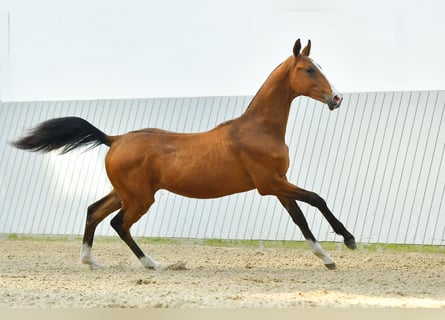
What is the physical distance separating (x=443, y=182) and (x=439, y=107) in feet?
2.71

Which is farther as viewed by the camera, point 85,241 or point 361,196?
point 361,196

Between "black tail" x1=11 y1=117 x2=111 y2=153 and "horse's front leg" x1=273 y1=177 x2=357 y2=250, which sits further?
"black tail" x1=11 y1=117 x2=111 y2=153

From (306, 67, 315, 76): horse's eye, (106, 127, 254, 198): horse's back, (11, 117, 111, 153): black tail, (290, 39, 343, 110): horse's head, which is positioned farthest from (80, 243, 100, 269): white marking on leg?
(306, 67, 315, 76): horse's eye

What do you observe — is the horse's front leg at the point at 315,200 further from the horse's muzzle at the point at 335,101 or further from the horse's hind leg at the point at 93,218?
the horse's hind leg at the point at 93,218

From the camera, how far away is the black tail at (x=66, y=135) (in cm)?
752

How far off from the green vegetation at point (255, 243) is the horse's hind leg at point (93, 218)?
2.68 metres

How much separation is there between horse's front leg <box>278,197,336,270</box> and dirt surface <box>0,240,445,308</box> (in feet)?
0.35

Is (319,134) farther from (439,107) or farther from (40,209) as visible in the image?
(40,209)

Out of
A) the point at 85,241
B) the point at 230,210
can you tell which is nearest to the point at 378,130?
the point at 230,210

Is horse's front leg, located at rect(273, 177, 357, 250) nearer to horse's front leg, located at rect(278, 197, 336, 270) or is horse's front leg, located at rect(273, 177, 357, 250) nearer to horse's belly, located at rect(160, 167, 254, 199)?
horse's front leg, located at rect(278, 197, 336, 270)

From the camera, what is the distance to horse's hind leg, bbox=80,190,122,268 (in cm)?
748

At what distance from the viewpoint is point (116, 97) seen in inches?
442

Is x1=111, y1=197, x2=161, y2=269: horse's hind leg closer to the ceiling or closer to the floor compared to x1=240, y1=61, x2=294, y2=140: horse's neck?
closer to the floor

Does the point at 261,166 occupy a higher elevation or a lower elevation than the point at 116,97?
lower
